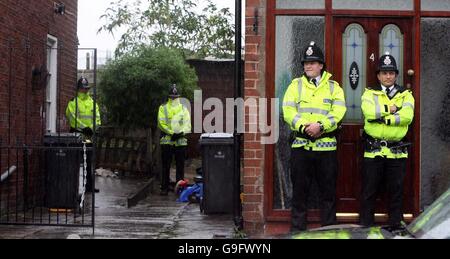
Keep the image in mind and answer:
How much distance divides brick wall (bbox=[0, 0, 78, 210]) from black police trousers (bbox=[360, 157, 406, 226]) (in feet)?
14.9

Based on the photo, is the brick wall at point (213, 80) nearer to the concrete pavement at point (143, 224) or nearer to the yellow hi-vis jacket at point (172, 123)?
the yellow hi-vis jacket at point (172, 123)

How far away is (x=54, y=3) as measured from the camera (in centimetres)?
1188

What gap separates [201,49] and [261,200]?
20296 mm

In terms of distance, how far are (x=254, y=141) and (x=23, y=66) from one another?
411 centimetres

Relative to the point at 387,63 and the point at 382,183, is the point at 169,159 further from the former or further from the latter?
the point at 387,63

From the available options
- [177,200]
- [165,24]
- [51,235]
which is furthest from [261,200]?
[165,24]

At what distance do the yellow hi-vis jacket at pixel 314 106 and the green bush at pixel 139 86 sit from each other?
29.3 feet

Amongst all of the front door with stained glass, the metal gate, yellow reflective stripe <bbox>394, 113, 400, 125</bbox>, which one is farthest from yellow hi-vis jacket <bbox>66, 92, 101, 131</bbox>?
yellow reflective stripe <bbox>394, 113, 400, 125</bbox>

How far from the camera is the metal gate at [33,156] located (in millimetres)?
9594

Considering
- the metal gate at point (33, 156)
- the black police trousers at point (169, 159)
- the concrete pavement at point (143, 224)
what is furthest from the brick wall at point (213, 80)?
the metal gate at point (33, 156)

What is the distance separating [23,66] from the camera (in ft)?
34.2

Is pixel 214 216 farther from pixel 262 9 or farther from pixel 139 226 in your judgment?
pixel 262 9

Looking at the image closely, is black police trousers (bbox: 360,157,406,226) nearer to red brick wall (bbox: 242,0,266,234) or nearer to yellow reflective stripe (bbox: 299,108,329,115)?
yellow reflective stripe (bbox: 299,108,329,115)

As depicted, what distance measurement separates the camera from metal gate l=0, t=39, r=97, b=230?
31.5ft
